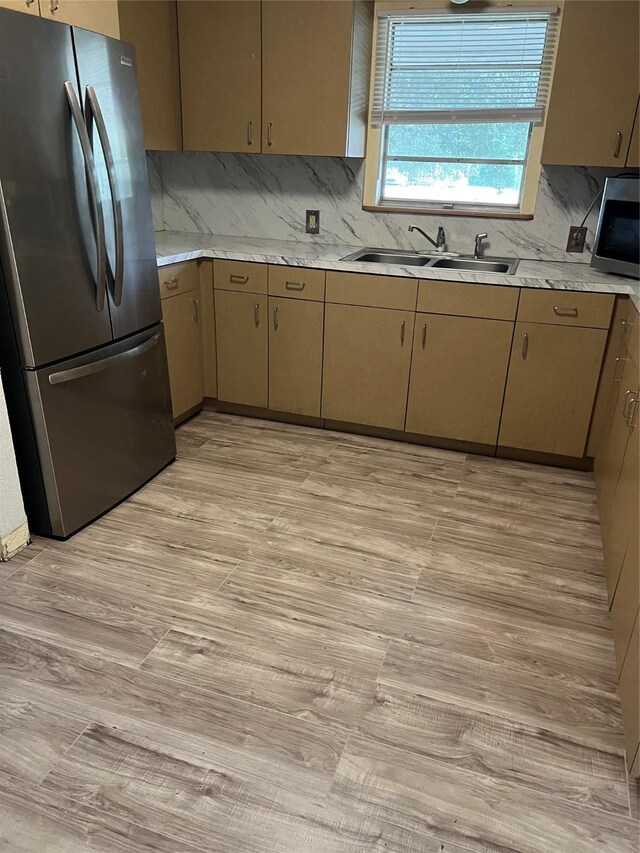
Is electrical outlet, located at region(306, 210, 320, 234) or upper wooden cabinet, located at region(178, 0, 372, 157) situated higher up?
upper wooden cabinet, located at region(178, 0, 372, 157)

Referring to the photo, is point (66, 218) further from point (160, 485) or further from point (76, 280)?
point (160, 485)

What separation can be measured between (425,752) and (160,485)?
173 cm

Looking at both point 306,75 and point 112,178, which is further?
point 306,75

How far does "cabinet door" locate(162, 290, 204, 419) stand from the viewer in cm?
325

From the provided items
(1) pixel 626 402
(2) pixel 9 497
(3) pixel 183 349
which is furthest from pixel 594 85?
(2) pixel 9 497

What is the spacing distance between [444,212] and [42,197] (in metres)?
2.15

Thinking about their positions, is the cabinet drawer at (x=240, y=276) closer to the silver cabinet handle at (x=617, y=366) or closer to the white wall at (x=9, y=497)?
the white wall at (x=9, y=497)

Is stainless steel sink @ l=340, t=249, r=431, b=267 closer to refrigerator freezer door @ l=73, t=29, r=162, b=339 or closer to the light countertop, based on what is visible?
the light countertop

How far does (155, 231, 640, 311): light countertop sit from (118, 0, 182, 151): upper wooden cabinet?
1.86ft

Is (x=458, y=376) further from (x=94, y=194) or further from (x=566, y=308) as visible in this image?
(x=94, y=194)

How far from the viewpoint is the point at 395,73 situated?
3.40 metres

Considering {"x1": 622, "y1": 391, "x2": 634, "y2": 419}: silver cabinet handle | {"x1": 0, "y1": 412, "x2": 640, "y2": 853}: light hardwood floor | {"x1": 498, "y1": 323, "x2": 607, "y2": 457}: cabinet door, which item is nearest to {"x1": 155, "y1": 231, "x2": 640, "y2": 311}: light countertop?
{"x1": 498, "y1": 323, "x2": 607, "y2": 457}: cabinet door

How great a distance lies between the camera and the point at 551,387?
9.96 ft

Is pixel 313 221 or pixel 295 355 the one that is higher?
pixel 313 221
